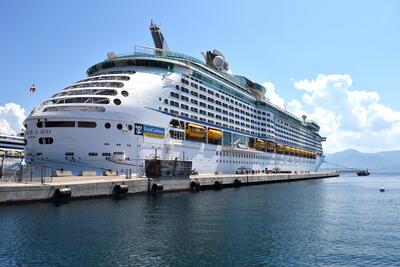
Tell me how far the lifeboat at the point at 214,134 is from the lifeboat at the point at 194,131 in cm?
237

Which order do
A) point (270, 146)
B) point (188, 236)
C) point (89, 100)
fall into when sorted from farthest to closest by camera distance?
point (270, 146)
point (89, 100)
point (188, 236)

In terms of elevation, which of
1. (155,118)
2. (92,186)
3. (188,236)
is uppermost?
(155,118)

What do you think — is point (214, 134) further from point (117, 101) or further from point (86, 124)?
point (86, 124)

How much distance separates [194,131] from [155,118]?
10843 mm

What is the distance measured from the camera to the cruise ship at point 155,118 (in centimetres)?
4366

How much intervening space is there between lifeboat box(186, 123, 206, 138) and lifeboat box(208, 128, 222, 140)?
2.37 m

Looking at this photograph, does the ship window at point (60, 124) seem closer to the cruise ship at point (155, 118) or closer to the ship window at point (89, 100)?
the cruise ship at point (155, 118)

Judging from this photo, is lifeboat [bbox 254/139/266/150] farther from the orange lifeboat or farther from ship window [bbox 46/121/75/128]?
ship window [bbox 46/121/75/128]

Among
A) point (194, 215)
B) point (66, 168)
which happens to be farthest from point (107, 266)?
point (66, 168)

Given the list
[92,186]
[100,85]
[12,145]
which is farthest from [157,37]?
[12,145]

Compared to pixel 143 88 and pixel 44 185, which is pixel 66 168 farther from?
pixel 143 88

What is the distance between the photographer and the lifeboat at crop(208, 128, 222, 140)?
217 ft

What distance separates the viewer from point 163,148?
52.7 m

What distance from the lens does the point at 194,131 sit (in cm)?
6062
